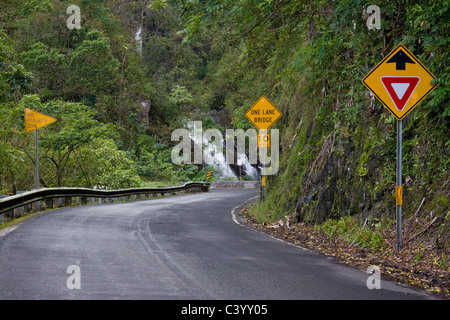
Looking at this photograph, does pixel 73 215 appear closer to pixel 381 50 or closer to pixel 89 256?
pixel 89 256

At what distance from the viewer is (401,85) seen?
9.05 metres

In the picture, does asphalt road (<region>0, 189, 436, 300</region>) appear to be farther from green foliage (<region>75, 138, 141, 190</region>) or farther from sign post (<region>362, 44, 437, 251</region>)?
green foliage (<region>75, 138, 141, 190</region>)

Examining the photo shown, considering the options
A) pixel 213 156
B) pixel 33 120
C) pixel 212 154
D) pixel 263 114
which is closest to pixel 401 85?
pixel 263 114

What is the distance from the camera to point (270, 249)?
982 centimetres

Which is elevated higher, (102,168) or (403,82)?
(403,82)

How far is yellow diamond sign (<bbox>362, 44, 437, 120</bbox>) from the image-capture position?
8930mm

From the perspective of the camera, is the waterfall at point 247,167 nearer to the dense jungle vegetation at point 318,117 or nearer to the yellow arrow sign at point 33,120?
the dense jungle vegetation at point 318,117

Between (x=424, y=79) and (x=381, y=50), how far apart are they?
3.40 meters

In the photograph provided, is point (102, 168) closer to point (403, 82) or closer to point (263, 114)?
point (263, 114)

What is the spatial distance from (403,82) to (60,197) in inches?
590

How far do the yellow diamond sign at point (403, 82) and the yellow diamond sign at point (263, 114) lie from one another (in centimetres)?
882

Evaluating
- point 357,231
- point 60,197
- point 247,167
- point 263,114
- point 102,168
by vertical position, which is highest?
point 263,114

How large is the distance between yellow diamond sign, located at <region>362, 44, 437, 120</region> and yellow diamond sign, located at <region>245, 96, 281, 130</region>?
29.0 feet

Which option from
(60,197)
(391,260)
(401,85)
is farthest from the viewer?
(60,197)
